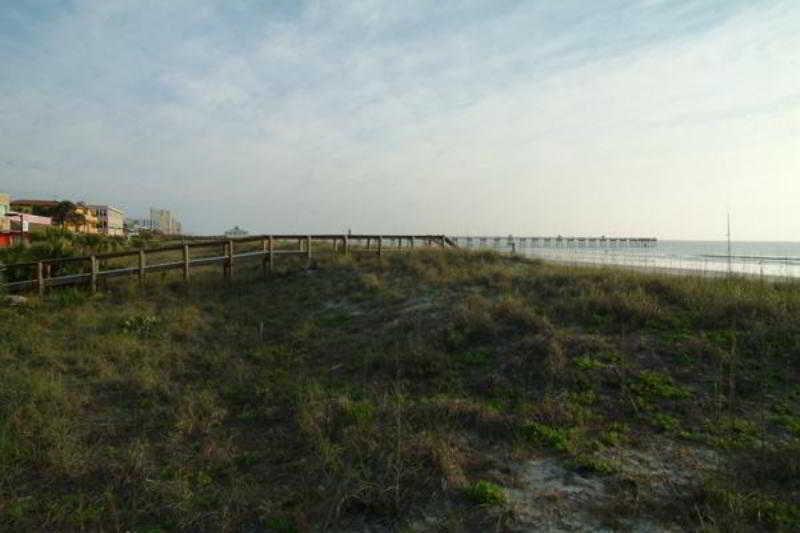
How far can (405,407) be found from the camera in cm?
622

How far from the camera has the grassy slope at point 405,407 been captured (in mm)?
4316

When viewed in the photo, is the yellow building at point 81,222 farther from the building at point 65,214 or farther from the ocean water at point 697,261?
the ocean water at point 697,261

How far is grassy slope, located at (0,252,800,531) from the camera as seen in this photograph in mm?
4316

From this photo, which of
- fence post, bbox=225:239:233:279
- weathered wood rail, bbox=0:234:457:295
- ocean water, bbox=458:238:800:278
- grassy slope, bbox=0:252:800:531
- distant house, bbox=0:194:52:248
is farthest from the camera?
distant house, bbox=0:194:52:248

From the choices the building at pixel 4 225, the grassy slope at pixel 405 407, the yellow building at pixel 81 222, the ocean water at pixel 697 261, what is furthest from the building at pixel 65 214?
the grassy slope at pixel 405 407

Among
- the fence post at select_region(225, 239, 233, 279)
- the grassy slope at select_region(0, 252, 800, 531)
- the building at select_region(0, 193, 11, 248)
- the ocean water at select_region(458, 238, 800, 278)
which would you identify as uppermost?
the building at select_region(0, 193, 11, 248)

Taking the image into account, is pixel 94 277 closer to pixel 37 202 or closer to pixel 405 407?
pixel 405 407

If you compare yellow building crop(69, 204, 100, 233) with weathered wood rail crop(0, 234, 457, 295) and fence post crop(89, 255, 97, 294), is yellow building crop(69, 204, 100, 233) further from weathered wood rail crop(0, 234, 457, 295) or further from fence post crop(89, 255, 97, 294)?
fence post crop(89, 255, 97, 294)

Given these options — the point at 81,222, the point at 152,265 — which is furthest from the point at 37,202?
the point at 152,265

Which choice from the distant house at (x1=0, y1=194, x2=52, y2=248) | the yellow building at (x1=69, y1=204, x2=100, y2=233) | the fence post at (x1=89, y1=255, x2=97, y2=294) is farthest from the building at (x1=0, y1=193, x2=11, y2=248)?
the yellow building at (x1=69, y1=204, x2=100, y2=233)

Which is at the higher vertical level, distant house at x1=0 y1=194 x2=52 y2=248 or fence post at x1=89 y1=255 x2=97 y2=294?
distant house at x1=0 y1=194 x2=52 y2=248

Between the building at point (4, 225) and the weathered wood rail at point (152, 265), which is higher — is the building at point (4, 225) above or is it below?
above

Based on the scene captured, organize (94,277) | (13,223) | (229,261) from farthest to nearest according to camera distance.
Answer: (13,223), (229,261), (94,277)

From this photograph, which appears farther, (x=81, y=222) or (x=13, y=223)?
(x=81, y=222)
